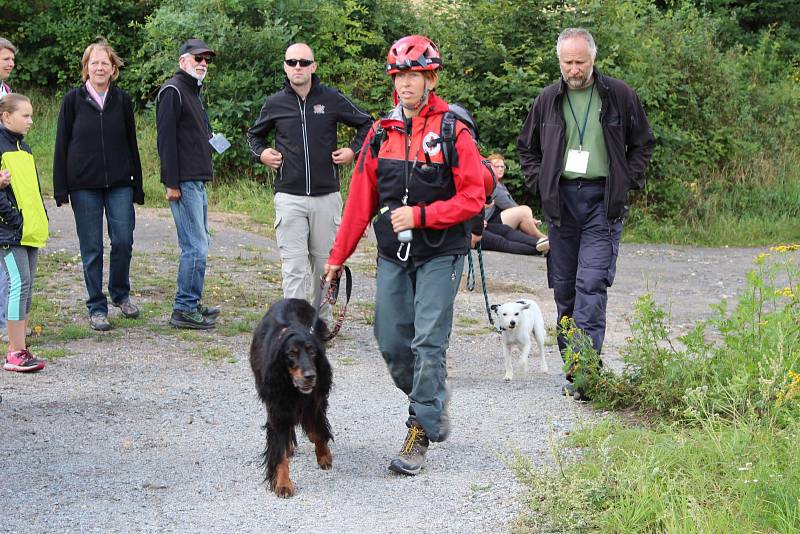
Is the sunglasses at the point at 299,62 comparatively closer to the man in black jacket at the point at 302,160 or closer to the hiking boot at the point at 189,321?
the man in black jacket at the point at 302,160

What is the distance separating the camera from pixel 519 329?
8.05 m

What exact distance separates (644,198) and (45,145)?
10.2 metres

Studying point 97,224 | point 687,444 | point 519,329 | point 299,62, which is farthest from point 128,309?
point 687,444

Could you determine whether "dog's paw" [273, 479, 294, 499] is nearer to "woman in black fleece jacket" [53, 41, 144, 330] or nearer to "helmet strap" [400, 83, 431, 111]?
"helmet strap" [400, 83, 431, 111]

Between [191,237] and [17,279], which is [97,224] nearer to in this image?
[191,237]

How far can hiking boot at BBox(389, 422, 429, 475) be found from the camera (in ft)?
18.0

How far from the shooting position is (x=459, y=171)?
17.7ft

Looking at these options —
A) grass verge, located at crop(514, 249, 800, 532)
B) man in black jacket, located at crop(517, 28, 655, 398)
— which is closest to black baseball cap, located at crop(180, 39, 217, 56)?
man in black jacket, located at crop(517, 28, 655, 398)

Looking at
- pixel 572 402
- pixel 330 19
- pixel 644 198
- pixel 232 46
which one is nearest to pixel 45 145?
pixel 232 46

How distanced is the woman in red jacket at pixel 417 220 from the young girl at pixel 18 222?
2.83m

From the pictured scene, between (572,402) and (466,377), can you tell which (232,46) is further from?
(572,402)

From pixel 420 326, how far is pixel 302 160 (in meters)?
3.13

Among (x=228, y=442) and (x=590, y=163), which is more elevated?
(x=590, y=163)

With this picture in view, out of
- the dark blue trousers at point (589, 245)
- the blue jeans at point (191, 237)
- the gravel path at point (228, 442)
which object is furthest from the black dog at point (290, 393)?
the blue jeans at point (191, 237)
